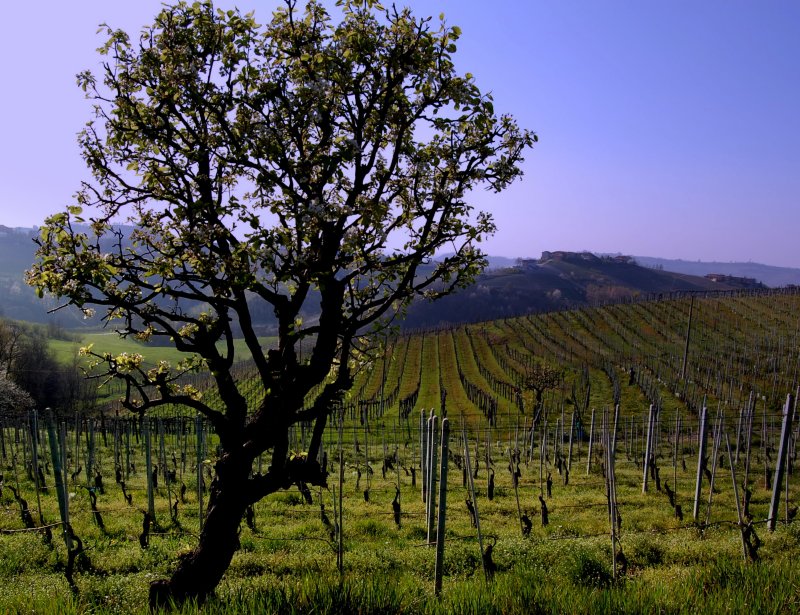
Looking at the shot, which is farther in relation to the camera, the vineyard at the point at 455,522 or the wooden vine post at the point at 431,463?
the wooden vine post at the point at 431,463

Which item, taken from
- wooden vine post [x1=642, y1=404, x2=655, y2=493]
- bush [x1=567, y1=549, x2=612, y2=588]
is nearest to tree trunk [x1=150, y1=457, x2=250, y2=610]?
bush [x1=567, y1=549, x2=612, y2=588]

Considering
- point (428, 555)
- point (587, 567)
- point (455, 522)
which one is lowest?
point (455, 522)

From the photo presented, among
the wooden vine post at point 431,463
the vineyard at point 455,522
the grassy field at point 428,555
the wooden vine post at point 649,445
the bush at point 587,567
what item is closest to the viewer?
the grassy field at point 428,555

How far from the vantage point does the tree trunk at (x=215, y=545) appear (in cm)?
629

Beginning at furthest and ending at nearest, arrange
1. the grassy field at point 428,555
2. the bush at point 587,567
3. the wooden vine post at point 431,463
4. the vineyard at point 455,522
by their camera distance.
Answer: the bush at point 587,567 → the wooden vine post at point 431,463 → the vineyard at point 455,522 → the grassy field at point 428,555

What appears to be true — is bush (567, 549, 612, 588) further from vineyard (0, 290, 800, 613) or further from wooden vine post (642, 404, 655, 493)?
wooden vine post (642, 404, 655, 493)

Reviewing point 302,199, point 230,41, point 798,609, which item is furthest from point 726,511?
point 230,41

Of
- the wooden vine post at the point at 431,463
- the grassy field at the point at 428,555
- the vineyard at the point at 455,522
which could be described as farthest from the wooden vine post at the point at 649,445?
the wooden vine post at the point at 431,463

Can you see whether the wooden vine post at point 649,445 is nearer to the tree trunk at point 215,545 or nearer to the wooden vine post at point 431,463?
the wooden vine post at point 431,463

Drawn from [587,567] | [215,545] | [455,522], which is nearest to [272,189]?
[215,545]

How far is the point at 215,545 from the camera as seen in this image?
6363mm

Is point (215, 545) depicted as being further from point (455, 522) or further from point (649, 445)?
point (649, 445)

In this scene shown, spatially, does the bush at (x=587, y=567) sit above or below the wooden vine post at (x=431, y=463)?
below

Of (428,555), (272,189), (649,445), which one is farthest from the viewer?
(649,445)
